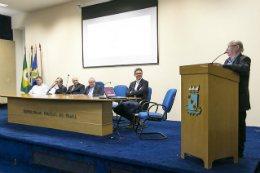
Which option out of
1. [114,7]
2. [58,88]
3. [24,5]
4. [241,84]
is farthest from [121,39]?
[241,84]

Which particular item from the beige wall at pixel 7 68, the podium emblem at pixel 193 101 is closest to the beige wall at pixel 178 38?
the beige wall at pixel 7 68

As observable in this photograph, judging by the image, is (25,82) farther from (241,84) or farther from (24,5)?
(241,84)

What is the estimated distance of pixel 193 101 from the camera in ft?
6.86

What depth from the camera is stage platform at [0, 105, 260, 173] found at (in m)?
2.15

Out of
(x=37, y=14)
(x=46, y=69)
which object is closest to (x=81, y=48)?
(x=46, y=69)

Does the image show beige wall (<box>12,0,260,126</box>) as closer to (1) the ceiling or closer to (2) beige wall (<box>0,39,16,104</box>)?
(1) the ceiling

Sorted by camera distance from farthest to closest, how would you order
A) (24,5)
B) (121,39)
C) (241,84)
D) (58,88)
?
(24,5) → (121,39) → (58,88) → (241,84)

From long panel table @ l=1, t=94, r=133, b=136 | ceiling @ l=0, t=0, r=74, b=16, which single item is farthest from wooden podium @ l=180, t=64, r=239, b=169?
ceiling @ l=0, t=0, r=74, b=16

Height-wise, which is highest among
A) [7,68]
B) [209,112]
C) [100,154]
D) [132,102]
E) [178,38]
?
[178,38]

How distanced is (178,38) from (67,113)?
9.42 feet

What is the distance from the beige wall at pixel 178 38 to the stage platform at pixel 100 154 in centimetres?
158

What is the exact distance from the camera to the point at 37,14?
25.1ft

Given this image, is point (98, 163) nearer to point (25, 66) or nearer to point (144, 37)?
point (144, 37)

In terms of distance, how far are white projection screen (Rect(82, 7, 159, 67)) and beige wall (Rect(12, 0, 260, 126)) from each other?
0.18 m
